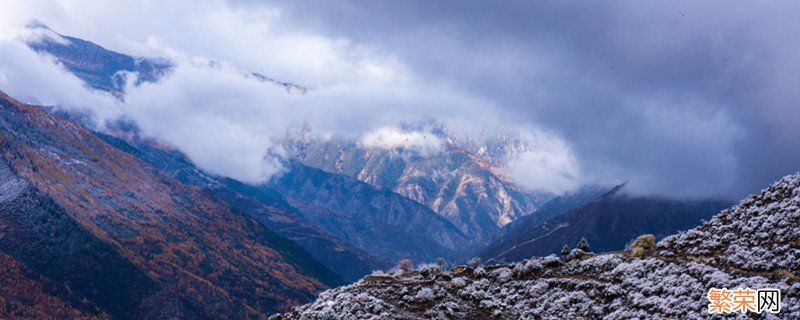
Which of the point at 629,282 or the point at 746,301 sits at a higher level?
the point at 629,282

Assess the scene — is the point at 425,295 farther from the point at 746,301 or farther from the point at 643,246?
the point at 746,301

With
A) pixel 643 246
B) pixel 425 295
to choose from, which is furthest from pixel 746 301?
pixel 425 295

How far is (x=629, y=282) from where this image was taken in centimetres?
5950

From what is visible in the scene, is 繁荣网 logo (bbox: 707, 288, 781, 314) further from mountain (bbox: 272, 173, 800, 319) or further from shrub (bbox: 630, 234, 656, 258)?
shrub (bbox: 630, 234, 656, 258)

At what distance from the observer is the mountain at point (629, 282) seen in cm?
4962

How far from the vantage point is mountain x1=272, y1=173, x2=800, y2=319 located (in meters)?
49.6

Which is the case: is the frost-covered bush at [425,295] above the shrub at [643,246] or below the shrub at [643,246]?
below

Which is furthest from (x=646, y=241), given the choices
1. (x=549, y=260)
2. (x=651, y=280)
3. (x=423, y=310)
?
(x=423, y=310)

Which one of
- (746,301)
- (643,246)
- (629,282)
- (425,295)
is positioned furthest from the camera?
(643,246)

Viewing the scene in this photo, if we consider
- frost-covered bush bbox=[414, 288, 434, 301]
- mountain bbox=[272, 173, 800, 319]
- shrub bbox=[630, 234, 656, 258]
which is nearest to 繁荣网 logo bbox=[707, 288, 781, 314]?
mountain bbox=[272, 173, 800, 319]

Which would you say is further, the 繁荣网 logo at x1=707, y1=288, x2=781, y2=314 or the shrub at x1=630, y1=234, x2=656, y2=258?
the shrub at x1=630, y1=234, x2=656, y2=258

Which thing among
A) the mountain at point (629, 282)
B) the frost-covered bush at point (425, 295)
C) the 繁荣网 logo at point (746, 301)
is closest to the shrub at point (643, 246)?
the mountain at point (629, 282)

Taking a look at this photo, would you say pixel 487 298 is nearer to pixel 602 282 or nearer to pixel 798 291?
pixel 602 282

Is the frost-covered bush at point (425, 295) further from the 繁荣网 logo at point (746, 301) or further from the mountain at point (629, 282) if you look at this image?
the 繁荣网 logo at point (746, 301)
